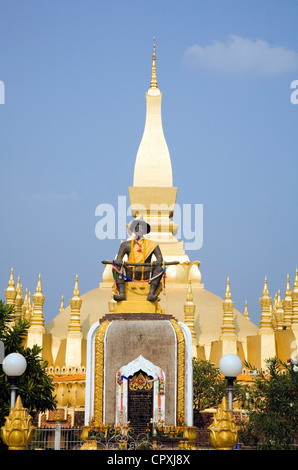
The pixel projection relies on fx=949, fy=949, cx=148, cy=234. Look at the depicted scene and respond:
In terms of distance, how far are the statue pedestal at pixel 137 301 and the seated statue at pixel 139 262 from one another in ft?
0.41

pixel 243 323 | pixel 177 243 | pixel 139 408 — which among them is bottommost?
pixel 139 408

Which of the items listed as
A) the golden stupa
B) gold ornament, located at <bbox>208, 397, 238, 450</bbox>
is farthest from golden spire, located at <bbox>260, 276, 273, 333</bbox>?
gold ornament, located at <bbox>208, 397, 238, 450</bbox>

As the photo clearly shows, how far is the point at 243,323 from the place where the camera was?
41.9m

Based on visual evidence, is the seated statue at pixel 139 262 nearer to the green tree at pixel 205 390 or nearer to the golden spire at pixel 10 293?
the green tree at pixel 205 390

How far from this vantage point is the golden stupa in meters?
39.1

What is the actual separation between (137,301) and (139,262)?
3.44 feet

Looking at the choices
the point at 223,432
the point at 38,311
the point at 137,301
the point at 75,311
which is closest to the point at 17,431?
the point at 223,432

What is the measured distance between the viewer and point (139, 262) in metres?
23.2

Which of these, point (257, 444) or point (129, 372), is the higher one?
point (129, 372)

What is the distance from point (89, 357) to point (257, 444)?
5302 millimetres

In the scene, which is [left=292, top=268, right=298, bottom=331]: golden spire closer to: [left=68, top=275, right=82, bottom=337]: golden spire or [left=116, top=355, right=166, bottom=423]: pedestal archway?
[left=68, top=275, right=82, bottom=337]: golden spire

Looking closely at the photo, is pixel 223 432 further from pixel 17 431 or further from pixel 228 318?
pixel 228 318
